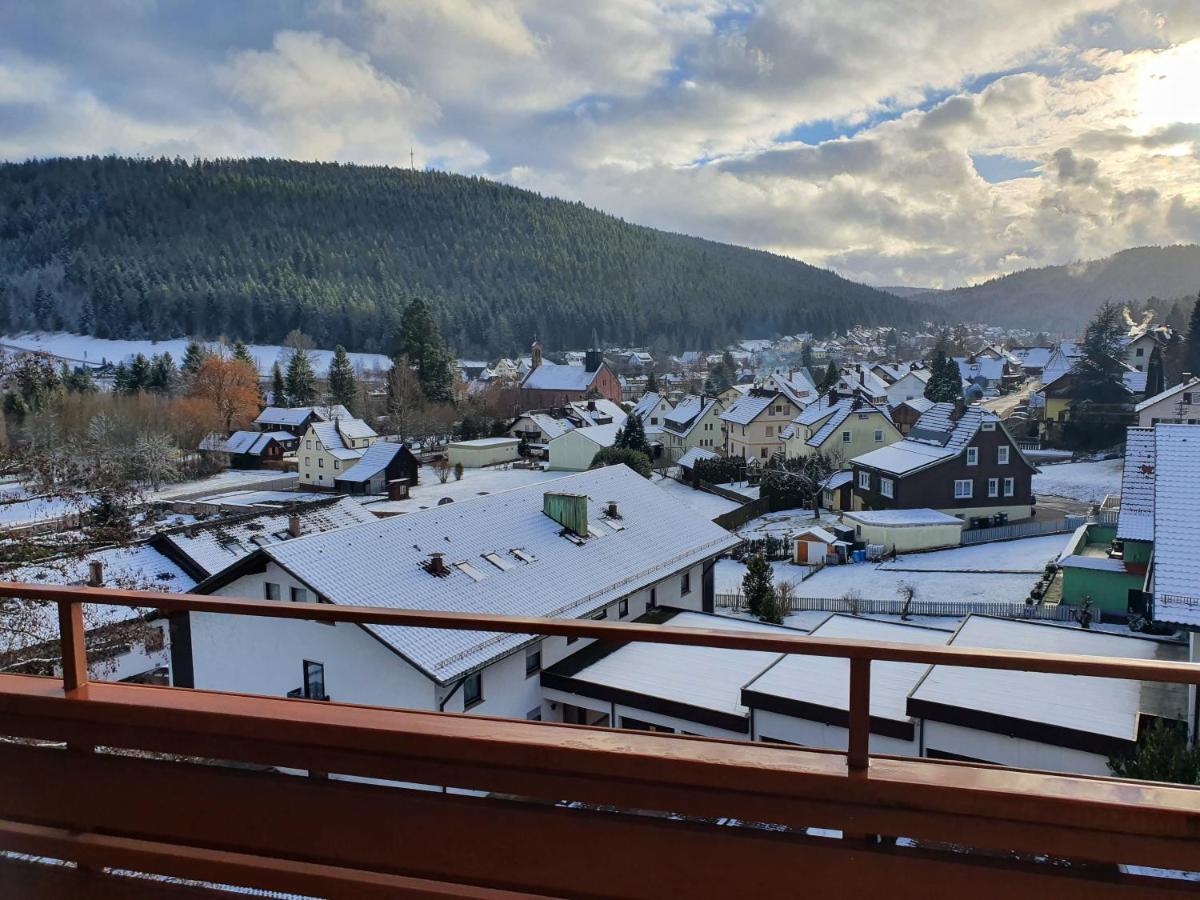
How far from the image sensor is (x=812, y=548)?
19.8 m

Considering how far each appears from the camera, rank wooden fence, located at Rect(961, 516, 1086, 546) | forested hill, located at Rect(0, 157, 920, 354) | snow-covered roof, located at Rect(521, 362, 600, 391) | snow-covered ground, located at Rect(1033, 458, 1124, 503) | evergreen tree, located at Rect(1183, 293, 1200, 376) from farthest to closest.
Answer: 1. forested hill, located at Rect(0, 157, 920, 354)
2. snow-covered roof, located at Rect(521, 362, 600, 391)
3. evergreen tree, located at Rect(1183, 293, 1200, 376)
4. snow-covered ground, located at Rect(1033, 458, 1124, 503)
5. wooden fence, located at Rect(961, 516, 1086, 546)

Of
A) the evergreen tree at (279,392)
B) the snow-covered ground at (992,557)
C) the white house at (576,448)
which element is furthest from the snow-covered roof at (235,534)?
the evergreen tree at (279,392)

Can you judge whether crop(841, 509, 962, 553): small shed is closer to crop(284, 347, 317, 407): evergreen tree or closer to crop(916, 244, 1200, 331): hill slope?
crop(284, 347, 317, 407): evergreen tree

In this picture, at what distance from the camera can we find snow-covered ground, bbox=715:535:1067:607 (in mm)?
16078

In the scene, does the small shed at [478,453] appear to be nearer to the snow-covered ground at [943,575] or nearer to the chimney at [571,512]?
the snow-covered ground at [943,575]

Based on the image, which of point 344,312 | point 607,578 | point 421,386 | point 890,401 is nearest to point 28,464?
point 607,578

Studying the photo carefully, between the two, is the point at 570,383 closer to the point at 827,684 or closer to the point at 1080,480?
the point at 1080,480

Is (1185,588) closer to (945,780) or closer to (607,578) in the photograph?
(607,578)

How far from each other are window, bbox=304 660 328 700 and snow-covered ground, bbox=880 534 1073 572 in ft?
47.3

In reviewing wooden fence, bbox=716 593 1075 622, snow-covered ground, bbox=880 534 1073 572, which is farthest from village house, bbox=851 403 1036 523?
wooden fence, bbox=716 593 1075 622

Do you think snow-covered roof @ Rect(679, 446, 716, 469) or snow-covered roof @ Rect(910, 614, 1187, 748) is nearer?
snow-covered roof @ Rect(910, 614, 1187, 748)

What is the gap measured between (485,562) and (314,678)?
2.68 metres

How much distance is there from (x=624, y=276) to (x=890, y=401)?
219 feet

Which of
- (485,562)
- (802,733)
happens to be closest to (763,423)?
(485,562)
